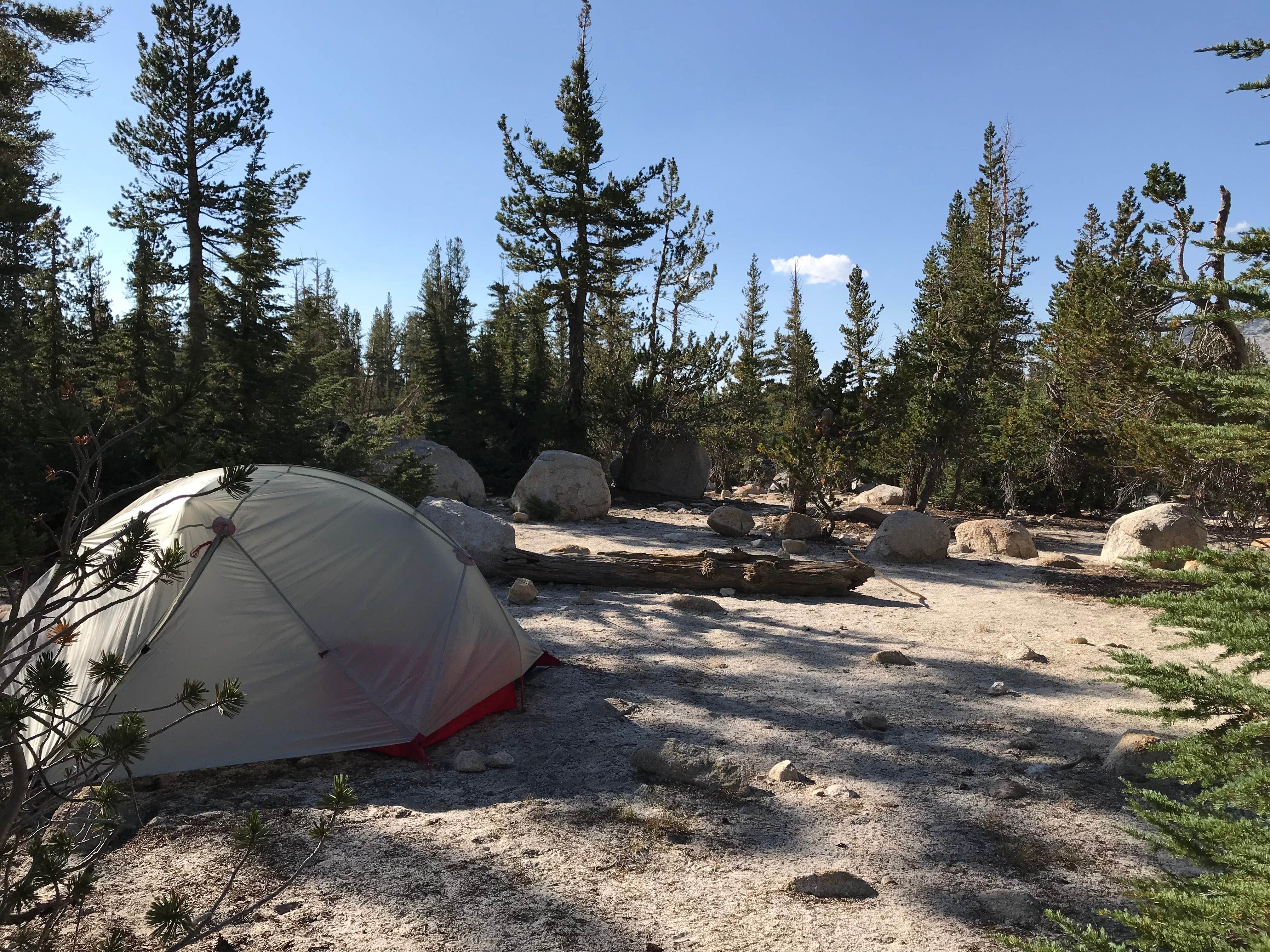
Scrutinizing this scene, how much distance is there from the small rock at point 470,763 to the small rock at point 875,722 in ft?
8.55

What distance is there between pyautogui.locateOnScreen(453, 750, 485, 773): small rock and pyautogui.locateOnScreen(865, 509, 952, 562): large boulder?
28.9 ft

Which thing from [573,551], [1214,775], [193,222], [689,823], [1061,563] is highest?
[193,222]

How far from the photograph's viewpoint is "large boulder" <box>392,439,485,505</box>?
16938mm

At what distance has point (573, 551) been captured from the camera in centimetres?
1084

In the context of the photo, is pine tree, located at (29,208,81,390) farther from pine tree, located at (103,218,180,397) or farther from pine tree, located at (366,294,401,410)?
pine tree, located at (366,294,401,410)

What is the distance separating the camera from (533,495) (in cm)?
1565

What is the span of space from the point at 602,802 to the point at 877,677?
325 centimetres

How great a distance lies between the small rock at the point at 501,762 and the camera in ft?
15.7

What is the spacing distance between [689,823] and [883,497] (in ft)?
58.5

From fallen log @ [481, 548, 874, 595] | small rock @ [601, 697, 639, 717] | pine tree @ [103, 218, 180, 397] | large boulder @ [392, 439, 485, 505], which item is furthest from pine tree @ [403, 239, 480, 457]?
small rock @ [601, 697, 639, 717]

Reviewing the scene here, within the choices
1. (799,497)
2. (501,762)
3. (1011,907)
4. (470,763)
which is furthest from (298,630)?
(799,497)

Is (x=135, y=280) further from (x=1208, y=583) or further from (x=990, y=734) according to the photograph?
(x=1208, y=583)

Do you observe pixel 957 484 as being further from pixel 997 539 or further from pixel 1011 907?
pixel 1011 907

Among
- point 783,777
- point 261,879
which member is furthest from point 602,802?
point 261,879
